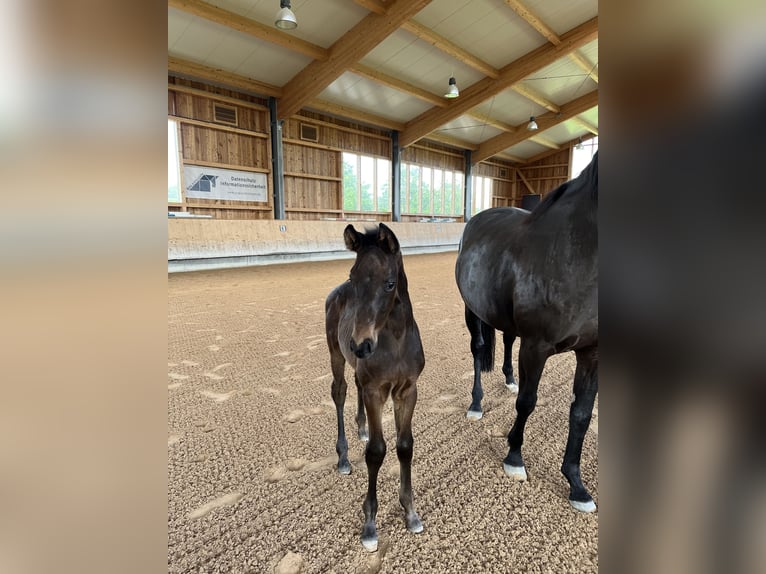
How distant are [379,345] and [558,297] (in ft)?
2.58

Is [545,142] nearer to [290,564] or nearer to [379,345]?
[379,345]

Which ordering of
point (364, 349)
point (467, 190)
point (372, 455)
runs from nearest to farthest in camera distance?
point (364, 349), point (372, 455), point (467, 190)

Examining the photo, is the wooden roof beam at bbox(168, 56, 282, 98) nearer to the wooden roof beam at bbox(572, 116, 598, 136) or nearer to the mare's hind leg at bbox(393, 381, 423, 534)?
the mare's hind leg at bbox(393, 381, 423, 534)

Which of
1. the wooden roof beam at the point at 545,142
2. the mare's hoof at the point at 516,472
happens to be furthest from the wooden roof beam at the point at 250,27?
the wooden roof beam at the point at 545,142

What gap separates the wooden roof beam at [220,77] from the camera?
30.9 ft

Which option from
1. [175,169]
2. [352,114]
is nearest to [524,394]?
[175,169]

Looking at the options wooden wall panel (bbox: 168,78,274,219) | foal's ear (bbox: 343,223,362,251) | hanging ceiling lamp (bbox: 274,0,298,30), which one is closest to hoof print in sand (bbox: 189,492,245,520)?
foal's ear (bbox: 343,223,362,251)

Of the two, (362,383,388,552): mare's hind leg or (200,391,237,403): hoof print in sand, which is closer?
(362,383,388,552): mare's hind leg

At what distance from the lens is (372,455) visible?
1.48 meters

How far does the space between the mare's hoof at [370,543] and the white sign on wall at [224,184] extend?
10.8 meters

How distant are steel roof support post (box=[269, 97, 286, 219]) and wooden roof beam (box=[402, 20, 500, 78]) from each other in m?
4.35

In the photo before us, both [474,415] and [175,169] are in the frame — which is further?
[175,169]

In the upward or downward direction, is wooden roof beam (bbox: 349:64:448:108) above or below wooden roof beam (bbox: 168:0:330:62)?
above

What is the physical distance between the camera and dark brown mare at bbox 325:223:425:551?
1279 millimetres
